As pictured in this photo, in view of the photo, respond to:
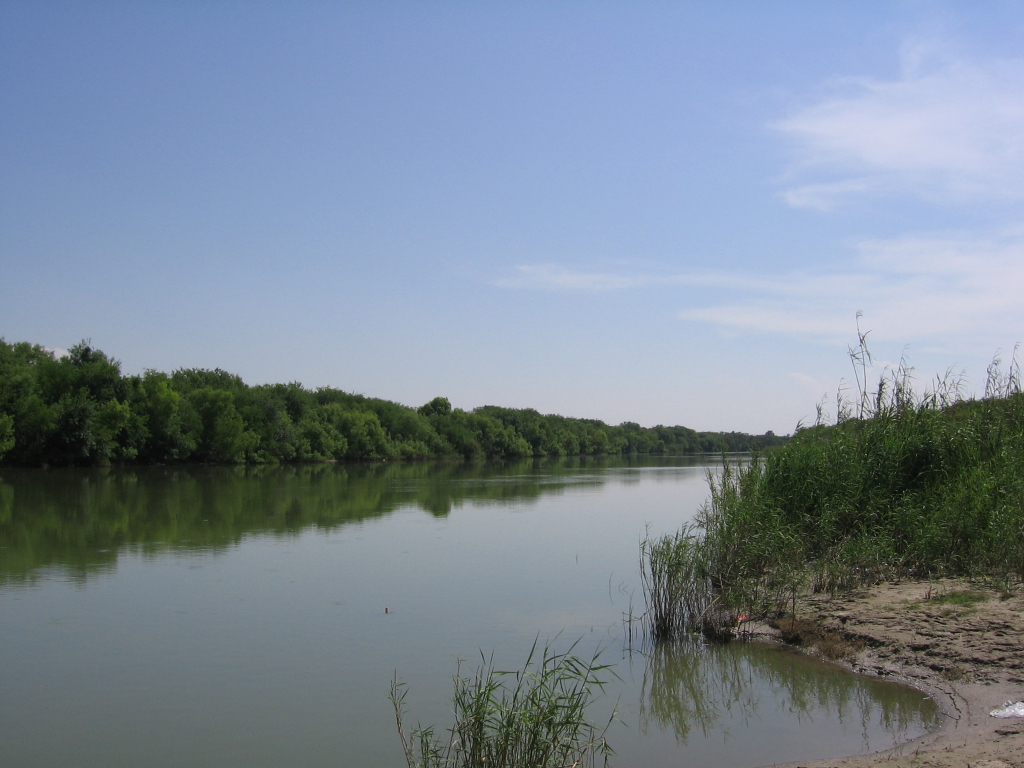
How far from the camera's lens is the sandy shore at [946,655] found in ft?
17.4

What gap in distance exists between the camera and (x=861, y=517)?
34.9ft

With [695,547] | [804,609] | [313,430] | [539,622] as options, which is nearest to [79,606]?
[539,622]

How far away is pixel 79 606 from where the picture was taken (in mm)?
10422

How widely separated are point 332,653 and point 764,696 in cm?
442

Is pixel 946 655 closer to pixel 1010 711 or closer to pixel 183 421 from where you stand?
pixel 1010 711

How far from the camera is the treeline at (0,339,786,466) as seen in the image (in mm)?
43000

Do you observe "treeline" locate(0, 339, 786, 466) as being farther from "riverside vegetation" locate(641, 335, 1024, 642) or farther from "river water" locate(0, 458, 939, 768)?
"river water" locate(0, 458, 939, 768)

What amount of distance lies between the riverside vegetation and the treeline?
2851mm

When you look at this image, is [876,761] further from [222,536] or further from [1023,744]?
[222,536]

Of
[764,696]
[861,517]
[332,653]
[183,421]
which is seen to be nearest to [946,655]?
[764,696]

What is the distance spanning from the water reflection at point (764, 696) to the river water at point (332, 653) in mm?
24

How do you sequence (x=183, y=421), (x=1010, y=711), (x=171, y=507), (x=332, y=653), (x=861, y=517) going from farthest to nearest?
(x=183, y=421), (x=171, y=507), (x=861, y=517), (x=332, y=653), (x=1010, y=711)

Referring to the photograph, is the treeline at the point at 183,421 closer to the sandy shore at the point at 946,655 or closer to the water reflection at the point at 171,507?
the water reflection at the point at 171,507

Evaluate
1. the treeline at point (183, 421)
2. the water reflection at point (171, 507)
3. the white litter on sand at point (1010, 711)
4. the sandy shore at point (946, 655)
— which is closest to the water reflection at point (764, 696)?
the sandy shore at point (946, 655)
